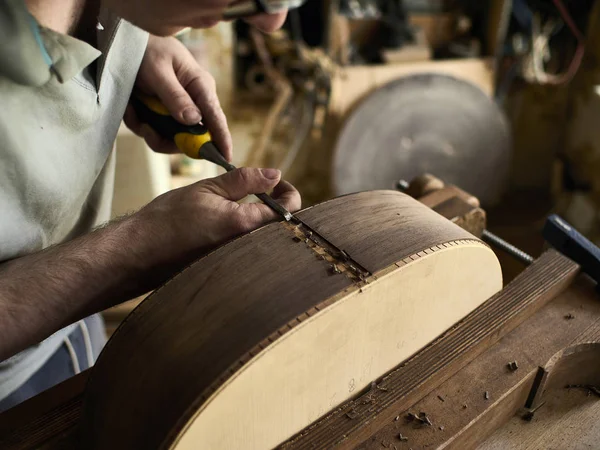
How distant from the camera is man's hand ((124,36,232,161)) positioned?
1102 mm

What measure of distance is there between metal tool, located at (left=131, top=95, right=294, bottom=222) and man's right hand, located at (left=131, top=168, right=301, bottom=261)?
17cm

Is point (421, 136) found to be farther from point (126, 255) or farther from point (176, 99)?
point (126, 255)

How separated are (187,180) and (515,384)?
188cm

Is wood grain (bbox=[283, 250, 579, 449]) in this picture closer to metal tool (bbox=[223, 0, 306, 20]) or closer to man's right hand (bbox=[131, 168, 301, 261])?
man's right hand (bbox=[131, 168, 301, 261])

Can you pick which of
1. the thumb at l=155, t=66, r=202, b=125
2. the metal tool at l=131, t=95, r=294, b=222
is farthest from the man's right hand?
the thumb at l=155, t=66, r=202, b=125

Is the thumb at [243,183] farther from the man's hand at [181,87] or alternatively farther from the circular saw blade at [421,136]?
the circular saw blade at [421,136]

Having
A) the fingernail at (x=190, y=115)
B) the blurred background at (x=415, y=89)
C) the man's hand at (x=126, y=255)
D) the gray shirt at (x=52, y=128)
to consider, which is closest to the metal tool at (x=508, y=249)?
the man's hand at (x=126, y=255)

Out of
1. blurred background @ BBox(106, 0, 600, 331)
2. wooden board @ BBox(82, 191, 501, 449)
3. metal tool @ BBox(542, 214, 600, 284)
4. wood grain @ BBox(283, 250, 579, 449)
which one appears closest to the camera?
wooden board @ BBox(82, 191, 501, 449)

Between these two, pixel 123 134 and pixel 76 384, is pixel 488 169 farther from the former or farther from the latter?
pixel 76 384

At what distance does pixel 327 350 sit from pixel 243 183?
0.94 ft

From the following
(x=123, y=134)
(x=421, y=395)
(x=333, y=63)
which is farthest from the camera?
(x=333, y=63)

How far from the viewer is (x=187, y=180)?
2.47m

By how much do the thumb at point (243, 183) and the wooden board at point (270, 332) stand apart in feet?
0.26

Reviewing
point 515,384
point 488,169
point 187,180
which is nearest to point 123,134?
point 187,180
